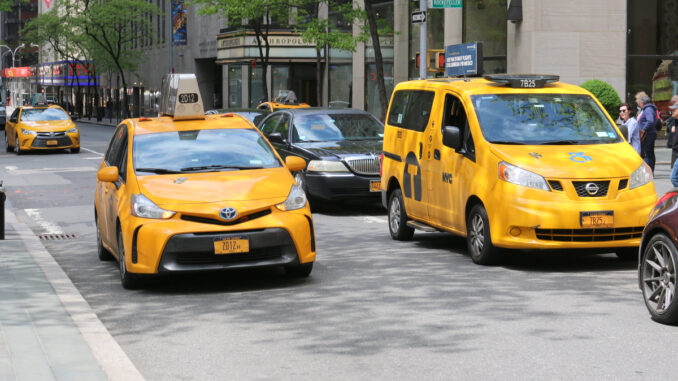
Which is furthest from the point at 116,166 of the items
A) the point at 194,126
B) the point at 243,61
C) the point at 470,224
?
the point at 243,61

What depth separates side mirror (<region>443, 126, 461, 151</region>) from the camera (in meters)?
10.9

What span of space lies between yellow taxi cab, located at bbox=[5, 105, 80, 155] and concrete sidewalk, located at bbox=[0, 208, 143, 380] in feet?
77.1

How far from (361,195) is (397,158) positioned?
3175 millimetres

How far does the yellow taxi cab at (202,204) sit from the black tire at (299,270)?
13mm

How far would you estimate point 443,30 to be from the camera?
3653cm

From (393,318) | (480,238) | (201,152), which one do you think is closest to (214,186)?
(201,152)

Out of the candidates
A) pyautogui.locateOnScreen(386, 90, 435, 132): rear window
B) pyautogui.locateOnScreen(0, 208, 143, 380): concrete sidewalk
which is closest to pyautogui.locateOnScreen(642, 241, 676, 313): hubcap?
pyautogui.locateOnScreen(0, 208, 143, 380): concrete sidewalk

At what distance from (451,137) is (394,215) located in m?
2.36

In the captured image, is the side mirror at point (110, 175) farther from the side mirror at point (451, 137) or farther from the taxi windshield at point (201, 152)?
the side mirror at point (451, 137)

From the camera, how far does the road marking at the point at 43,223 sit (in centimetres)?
1467

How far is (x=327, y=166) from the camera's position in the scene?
1606 cm

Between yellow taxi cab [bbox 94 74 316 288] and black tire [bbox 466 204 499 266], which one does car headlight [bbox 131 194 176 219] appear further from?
black tire [bbox 466 204 499 266]

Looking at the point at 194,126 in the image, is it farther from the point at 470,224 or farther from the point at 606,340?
the point at 606,340

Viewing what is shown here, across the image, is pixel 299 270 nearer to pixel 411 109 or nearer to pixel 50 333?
pixel 50 333
